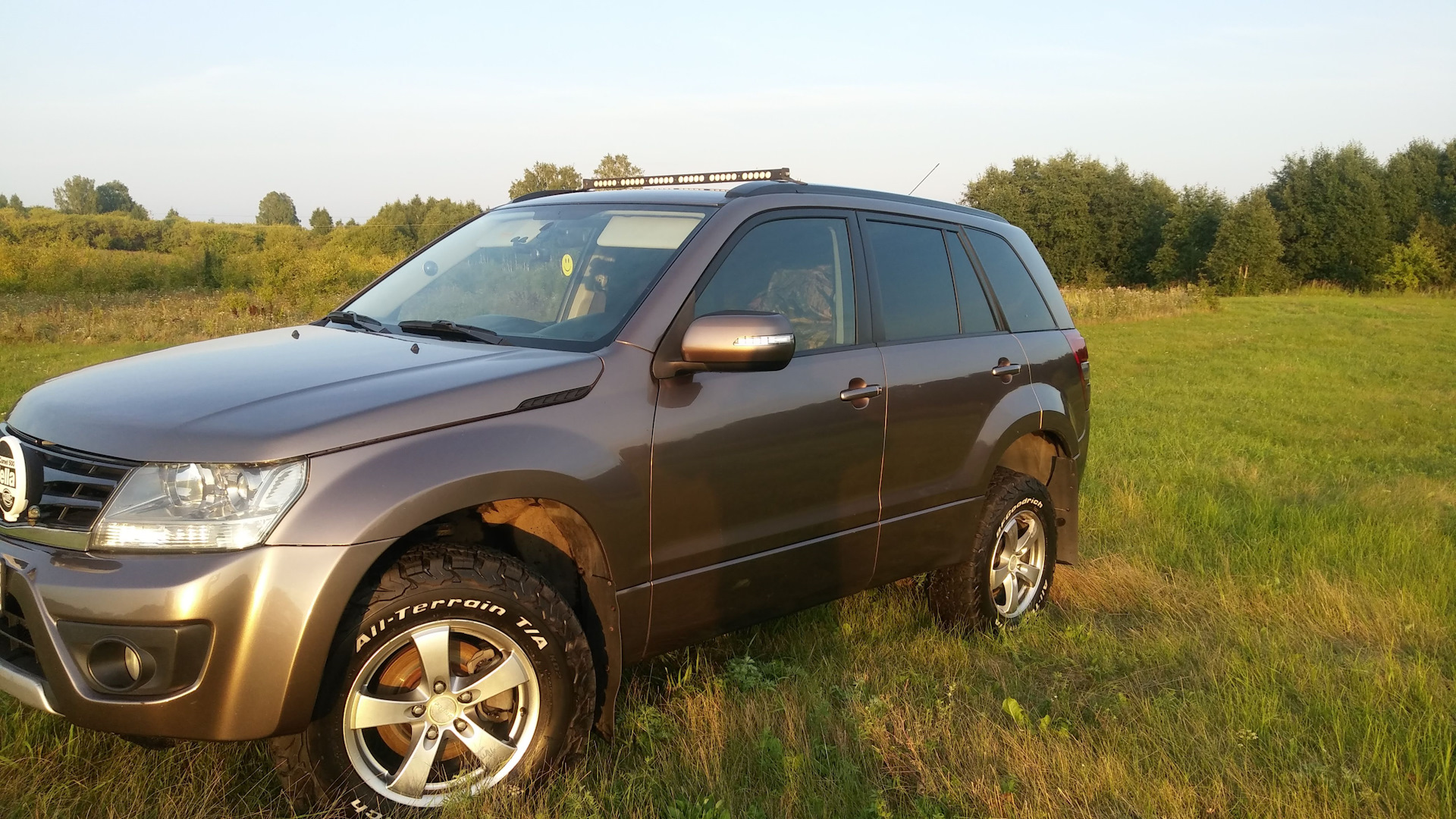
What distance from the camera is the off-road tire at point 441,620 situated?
106 inches

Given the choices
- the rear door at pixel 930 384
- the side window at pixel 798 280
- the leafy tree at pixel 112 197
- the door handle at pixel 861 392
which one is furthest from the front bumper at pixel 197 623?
the leafy tree at pixel 112 197

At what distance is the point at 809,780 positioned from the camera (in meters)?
3.15

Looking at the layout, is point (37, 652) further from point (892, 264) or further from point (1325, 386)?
point (1325, 386)

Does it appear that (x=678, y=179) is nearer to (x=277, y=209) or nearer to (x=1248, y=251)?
(x=1248, y=251)

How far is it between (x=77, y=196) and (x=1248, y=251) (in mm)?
143390

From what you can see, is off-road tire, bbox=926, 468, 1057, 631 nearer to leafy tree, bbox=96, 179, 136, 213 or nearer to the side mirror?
the side mirror

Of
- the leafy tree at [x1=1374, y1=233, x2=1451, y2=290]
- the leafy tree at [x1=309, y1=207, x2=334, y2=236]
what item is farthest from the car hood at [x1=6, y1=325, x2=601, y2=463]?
the leafy tree at [x1=309, y1=207, x2=334, y2=236]

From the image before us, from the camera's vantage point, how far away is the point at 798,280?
396 cm

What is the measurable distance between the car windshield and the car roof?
59 millimetres

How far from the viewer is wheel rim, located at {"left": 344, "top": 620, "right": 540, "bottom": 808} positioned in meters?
2.78

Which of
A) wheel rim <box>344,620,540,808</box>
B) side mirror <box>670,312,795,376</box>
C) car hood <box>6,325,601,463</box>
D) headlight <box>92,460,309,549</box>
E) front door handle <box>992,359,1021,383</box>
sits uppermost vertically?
side mirror <box>670,312,795,376</box>

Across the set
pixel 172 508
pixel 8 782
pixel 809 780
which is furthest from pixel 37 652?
pixel 809 780

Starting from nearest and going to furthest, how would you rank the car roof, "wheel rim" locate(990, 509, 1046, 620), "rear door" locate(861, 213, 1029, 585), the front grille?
the front grille → the car roof → "rear door" locate(861, 213, 1029, 585) → "wheel rim" locate(990, 509, 1046, 620)

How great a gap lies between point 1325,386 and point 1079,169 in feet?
186
